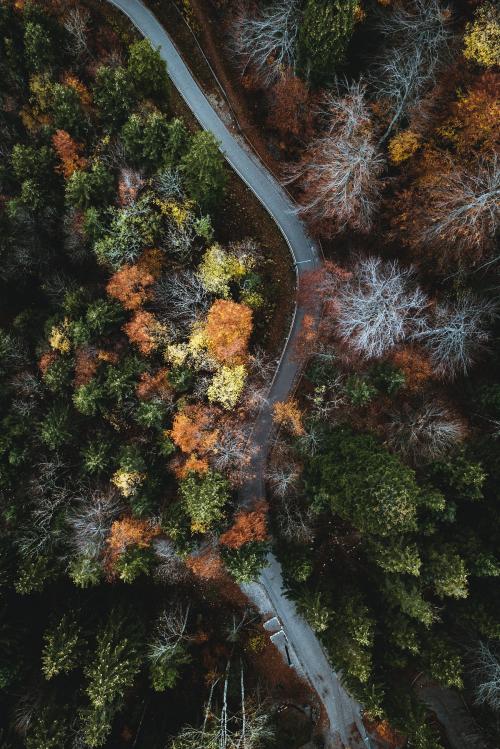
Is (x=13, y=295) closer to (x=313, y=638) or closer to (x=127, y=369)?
(x=127, y=369)

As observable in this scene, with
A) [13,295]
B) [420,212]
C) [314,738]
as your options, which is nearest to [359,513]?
[420,212]

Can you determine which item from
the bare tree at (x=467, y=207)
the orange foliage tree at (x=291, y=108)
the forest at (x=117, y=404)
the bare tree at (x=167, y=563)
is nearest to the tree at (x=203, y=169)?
the forest at (x=117, y=404)

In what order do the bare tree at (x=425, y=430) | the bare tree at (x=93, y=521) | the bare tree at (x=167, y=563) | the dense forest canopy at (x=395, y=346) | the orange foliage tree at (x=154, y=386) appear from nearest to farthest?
1. the dense forest canopy at (x=395, y=346)
2. the bare tree at (x=93, y=521)
3. the bare tree at (x=425, y=430)
4. the orange foliage tree at (x=154, y=386)
5. the bare tree at (x=167, y=563)

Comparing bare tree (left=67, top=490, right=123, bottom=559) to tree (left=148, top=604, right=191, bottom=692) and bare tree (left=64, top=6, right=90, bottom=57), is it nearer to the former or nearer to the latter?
tree (left=148, top=604, right=191, bottom=692)

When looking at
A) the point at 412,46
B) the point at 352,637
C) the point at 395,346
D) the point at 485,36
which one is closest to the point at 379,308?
the point at 395,346

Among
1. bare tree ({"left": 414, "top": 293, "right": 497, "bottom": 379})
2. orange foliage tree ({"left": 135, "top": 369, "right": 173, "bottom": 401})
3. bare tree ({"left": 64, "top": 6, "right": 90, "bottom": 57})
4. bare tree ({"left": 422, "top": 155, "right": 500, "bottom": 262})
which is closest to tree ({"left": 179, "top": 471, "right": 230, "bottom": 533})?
orange foliage tree ({"left": 135, "top": 369, "right": 173, "bottom": 401})

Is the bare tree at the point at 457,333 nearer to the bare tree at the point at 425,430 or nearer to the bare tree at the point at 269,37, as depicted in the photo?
the bare tree at the point at 425,430
